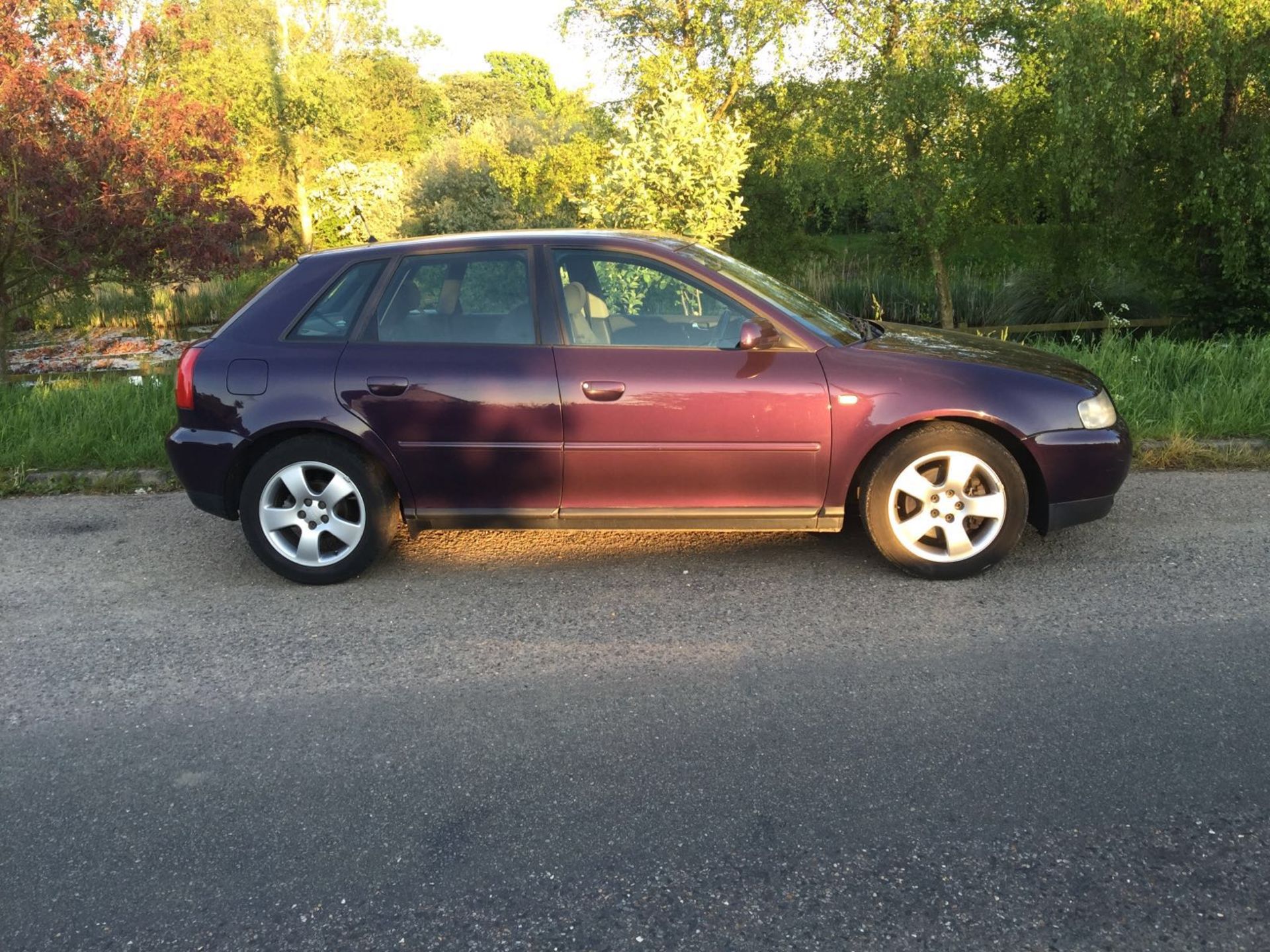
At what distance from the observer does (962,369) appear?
16.1 feet

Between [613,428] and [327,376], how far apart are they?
137 cm

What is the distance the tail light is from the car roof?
710 millimetres

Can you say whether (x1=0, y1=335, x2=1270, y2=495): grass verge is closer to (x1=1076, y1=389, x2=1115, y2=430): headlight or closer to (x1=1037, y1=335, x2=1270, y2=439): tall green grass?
(x1=1037, y1=335, x2=1270, y2=439): tall green grass

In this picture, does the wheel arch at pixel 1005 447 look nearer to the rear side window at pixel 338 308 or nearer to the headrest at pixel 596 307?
the headrest at pixel 596 307

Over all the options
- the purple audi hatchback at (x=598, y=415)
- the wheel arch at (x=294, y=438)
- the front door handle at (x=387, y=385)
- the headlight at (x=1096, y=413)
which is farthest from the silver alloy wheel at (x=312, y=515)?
the headlight at (x=1096, y=413)

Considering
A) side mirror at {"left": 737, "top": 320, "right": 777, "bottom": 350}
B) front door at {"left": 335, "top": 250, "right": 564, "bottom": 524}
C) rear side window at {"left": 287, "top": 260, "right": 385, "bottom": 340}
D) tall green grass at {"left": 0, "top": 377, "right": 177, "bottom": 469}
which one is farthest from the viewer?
tall green grass at {"left": 0, "top": 377, "right": 177, "bottom": 469}

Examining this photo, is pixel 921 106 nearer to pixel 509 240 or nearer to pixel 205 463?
pixel 509 240

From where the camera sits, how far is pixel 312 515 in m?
5.08

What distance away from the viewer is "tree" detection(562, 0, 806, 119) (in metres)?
18.3

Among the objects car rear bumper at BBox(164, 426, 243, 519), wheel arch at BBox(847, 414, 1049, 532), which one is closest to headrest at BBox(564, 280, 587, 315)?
wheel arch at BBox(847, 414, 1049, 532)

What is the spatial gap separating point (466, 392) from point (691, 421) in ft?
3.43

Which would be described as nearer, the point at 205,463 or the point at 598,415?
the point at 598,415

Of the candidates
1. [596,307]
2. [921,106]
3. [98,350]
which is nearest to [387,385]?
[596,307]

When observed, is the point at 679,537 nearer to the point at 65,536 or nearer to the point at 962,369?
the point at 962,369
